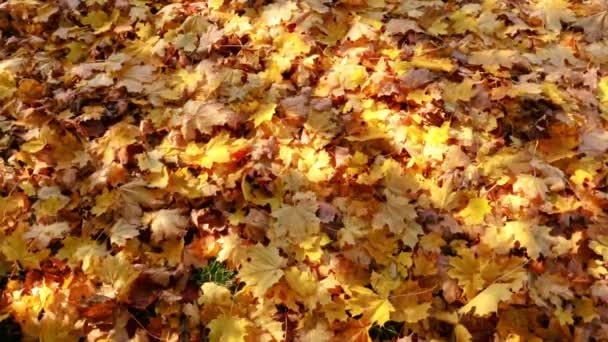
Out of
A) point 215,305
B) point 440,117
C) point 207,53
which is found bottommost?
point 215,305

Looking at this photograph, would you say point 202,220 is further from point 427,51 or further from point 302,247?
point 427,51

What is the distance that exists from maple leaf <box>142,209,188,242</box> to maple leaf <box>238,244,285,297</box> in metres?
0.37

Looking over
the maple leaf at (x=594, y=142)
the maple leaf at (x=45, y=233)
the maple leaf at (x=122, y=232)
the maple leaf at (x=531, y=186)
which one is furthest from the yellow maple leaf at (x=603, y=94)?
the maple leaf at (x=45, y=233)

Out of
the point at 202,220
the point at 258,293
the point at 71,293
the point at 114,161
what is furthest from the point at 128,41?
the point at 258,293

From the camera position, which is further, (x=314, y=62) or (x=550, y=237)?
(x=314, y=62)

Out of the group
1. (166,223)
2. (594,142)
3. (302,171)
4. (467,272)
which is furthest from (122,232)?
(594,142)

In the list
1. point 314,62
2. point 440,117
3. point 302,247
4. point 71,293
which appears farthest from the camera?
point 314,62

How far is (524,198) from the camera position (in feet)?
9.48

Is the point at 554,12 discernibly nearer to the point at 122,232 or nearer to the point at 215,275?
the point at 215,275

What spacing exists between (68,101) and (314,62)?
1486 millimetres

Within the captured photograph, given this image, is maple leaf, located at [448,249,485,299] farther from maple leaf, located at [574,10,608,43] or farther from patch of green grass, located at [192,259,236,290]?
maple leaf, located at [574,10,608,43]

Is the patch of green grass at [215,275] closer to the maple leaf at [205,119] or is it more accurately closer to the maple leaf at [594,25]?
the maple leaf at [205,119]

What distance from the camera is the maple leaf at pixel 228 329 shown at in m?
2.40

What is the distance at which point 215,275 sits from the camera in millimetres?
2650
